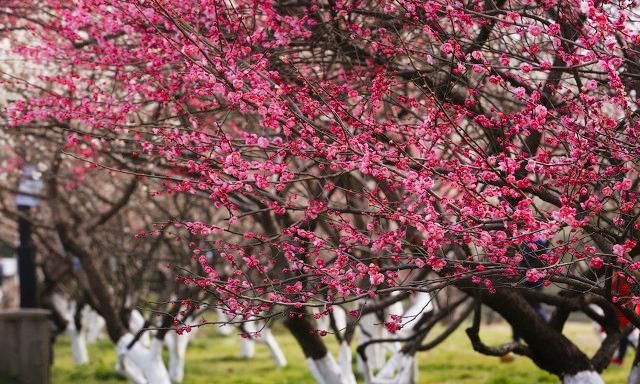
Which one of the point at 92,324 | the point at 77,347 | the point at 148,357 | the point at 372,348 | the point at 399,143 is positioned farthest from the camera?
the point at 92,324

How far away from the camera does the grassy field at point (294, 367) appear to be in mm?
17047

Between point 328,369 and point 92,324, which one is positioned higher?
point 92,324

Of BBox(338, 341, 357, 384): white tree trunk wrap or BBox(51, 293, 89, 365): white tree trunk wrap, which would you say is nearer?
BBox(338, 341, 357, 384): white tree trunk wrap

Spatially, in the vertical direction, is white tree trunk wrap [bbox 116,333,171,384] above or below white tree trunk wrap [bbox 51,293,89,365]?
below

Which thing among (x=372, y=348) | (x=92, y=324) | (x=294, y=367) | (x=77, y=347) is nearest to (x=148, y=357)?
(x=372, y=348)

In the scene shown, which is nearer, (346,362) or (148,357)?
(346,362)

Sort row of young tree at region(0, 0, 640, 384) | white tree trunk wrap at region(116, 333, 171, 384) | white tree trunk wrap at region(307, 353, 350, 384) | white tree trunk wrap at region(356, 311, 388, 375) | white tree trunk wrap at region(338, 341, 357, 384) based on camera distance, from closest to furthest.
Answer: row of young tree at region(0, 0, 640, 384) → white tree trunk wrap at region(307, 353, 350, 384) → white tree trunk wrap at region(338, 341, 357, 384) → white tree trunk wrap at region(116, 333, 171, 384) → white tree trunk wrap at region(356, 311, 388, 375)

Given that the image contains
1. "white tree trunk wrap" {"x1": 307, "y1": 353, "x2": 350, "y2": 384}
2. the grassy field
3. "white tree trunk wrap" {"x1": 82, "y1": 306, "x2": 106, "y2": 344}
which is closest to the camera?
"white tree trunk wrap" {"x1": 307, "y1": 353, "x2": 350, "y2": 384}

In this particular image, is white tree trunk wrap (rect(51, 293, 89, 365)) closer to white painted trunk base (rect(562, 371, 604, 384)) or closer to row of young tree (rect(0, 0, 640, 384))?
row of young tree (rect(0, 0, 640, 384))

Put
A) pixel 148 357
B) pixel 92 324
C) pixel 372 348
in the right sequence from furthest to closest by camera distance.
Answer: pixel 92 324, pixel 372 348, pixel 148 357

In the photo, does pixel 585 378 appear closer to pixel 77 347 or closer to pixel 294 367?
pixel 294 367

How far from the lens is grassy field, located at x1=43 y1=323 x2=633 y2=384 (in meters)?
17.0

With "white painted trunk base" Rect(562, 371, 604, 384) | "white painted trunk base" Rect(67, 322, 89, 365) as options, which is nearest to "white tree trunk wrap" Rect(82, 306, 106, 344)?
"white painted trunk base" Rect(67, 322, 89, 365)

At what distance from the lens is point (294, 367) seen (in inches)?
819
